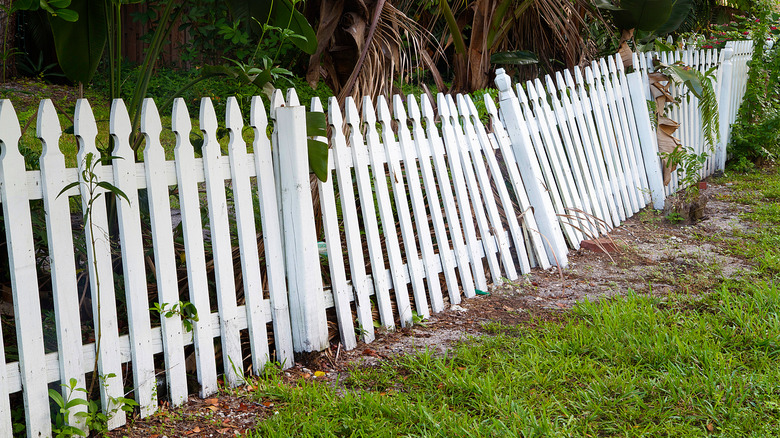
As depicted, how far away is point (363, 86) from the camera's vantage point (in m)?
3.91

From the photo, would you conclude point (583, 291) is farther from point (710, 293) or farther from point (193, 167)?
point (193, 167)

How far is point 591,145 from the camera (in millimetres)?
5027

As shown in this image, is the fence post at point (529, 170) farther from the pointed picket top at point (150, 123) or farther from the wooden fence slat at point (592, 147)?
the pointed picket top at point (150, 123)

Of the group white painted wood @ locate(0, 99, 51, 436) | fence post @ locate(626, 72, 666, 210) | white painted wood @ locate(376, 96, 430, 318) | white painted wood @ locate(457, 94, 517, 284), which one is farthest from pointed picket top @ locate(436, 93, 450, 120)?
fence post @ locate(626, 72, 666, 210)

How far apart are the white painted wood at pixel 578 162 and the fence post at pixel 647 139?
108cm

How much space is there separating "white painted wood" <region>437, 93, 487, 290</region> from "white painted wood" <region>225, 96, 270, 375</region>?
1.31 metres

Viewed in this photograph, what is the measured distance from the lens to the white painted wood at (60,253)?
2.21m

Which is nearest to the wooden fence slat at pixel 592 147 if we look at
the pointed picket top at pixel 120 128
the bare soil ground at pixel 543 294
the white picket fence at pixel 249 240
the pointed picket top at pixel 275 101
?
the bare soil ground at pixel 543 294

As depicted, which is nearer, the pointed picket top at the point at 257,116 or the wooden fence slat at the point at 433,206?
the pointed picket top at the point at 257,116

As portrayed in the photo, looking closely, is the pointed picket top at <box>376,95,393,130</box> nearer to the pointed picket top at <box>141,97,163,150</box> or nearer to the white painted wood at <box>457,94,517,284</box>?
the white painted wood at <box>457,94,517,284</box>

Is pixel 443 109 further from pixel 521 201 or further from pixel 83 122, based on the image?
pixel 83 122

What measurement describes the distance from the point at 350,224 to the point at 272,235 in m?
0.42

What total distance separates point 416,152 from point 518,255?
1.03 m

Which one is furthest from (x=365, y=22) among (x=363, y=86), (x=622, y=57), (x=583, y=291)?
(x=622, y=57)
